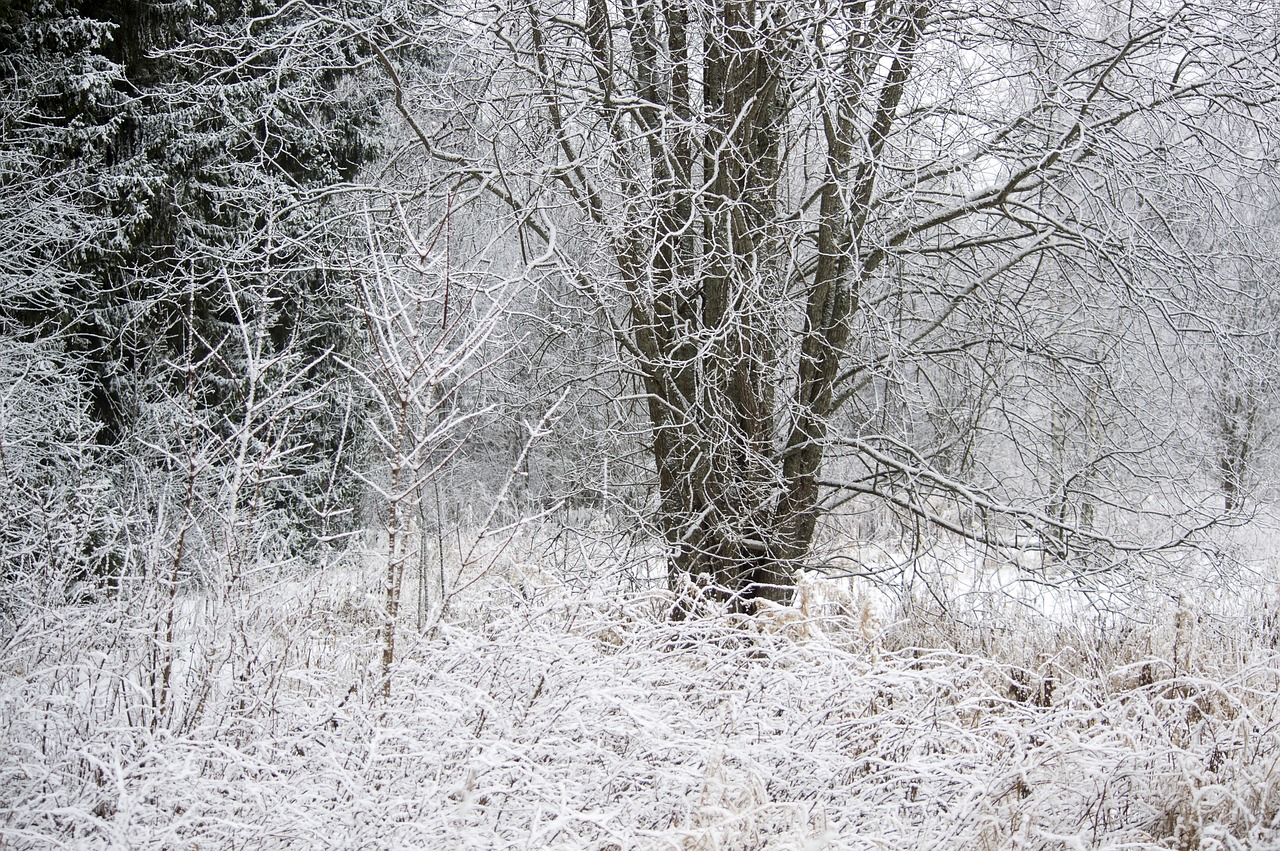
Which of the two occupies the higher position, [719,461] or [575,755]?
[719,461]

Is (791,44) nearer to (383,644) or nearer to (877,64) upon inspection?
(877,64)

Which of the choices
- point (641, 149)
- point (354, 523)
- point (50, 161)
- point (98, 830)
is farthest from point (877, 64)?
point (354, 523)

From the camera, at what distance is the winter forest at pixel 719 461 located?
2496 mm

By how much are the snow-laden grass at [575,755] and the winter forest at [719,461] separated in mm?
23

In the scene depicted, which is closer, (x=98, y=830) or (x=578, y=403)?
(x=98, y=830)

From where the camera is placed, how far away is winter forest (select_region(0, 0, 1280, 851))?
2.50 meters

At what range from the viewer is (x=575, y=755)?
2.57 meters

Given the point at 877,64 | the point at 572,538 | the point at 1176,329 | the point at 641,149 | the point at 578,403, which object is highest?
the point at 877,64

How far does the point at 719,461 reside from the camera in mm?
5102

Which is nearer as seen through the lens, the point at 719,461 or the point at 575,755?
the point at 575,755

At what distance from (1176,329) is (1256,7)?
186 cm

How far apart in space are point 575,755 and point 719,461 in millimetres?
2736

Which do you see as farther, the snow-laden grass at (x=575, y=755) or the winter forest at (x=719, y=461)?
the winter forest at (x=719, y=461)

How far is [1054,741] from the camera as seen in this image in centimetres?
260
